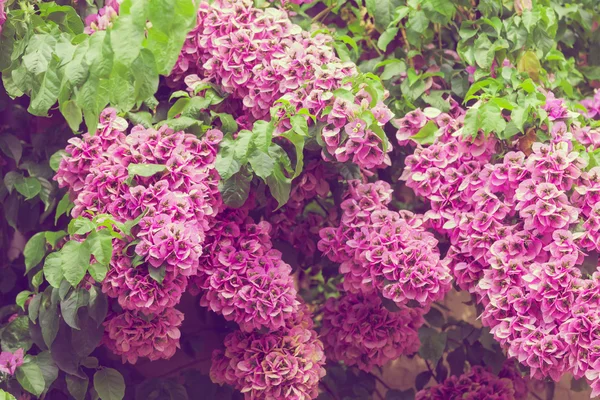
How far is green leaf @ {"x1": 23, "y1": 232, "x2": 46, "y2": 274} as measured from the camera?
214 centimetres

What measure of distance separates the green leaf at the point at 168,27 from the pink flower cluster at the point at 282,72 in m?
0.58

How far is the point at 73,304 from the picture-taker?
192 cm

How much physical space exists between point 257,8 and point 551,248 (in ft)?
3.20

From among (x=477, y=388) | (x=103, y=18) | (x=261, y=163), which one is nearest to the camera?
(x=261, y=163)

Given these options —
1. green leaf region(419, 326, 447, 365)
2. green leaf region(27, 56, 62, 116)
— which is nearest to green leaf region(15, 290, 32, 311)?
green leaf region(27, 56, 62, 116)

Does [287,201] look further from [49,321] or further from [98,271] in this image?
[49,321]

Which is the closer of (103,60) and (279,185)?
(103,60)

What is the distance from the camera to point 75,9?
2252mm

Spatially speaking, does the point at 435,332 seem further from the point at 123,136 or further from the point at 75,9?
the point at 75,9

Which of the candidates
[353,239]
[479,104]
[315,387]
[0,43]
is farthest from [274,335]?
[0,43]

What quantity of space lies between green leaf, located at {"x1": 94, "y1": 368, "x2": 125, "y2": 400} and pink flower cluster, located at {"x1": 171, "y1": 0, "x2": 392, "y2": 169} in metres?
0.74

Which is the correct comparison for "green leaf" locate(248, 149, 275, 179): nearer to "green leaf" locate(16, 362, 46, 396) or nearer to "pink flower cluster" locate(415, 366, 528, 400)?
"green leaf" locate(16, 362, 46, 396)

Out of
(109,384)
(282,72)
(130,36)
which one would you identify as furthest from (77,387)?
(130,36)

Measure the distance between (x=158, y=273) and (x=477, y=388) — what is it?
1079 mm
